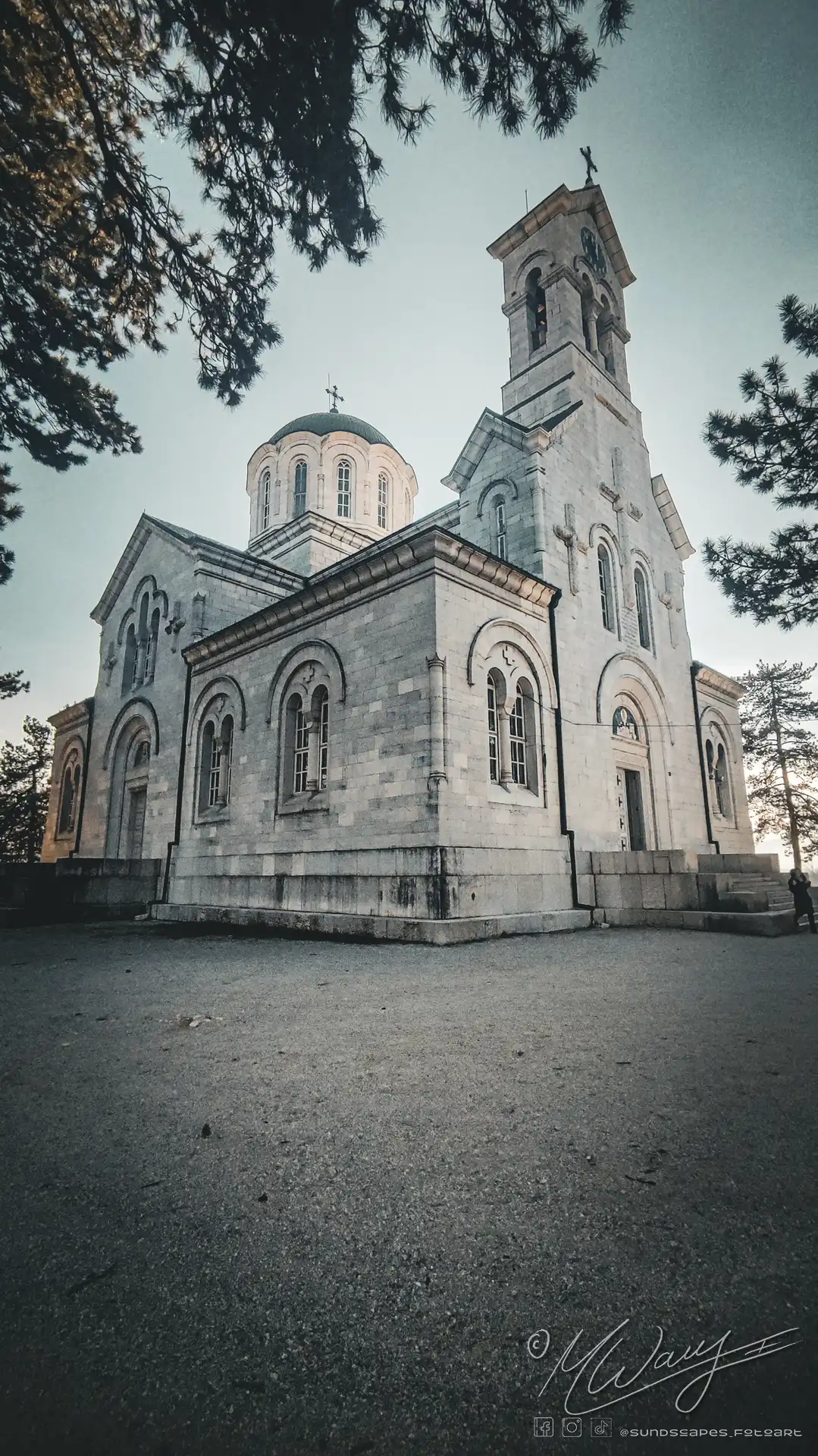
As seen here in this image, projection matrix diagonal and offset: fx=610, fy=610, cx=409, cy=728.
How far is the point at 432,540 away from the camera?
35.1 feet

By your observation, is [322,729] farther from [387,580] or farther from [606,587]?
[606,587]

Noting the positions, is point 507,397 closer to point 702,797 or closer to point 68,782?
point 702,797

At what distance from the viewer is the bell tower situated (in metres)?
16.9

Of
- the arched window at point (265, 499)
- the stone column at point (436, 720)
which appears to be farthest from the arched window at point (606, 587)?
Result: the arched window at point (265, 499)

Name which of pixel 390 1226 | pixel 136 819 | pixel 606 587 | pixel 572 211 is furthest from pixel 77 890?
pixel 572 211

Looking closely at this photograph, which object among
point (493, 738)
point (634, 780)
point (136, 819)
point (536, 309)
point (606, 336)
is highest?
point (536, 309)

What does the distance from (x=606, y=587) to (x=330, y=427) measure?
16.2 meters

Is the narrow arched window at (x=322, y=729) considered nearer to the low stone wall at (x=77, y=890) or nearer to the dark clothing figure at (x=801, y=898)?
the low stone wall at (x=77, y=890)

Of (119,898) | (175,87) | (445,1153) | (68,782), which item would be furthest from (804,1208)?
(68,782)

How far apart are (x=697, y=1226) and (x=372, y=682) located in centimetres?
1003

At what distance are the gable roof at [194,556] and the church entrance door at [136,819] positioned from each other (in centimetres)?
714

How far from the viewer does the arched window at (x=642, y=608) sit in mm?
17297

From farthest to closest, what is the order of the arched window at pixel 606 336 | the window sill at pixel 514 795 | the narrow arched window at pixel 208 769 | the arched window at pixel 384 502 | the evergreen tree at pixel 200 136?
the arched window at pixel 384 502 < the arched window at pixel 606 336 < the narrow arched window at pixel 208 769 < the window sill at pixel 514 795 < the evergreen tree at pixel 200 136

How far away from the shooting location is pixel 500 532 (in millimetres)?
14758
